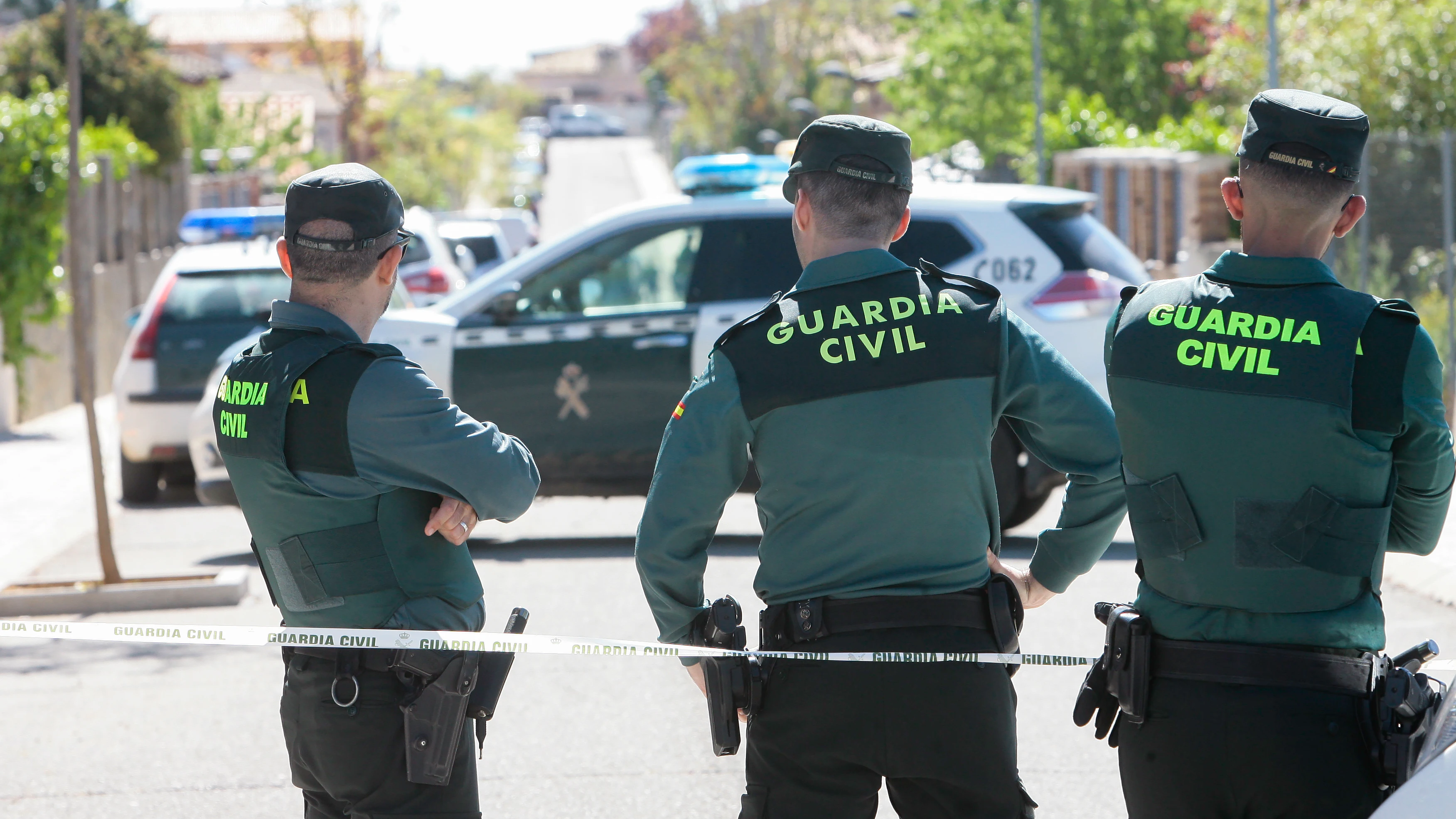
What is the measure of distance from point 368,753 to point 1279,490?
1639 millimetres

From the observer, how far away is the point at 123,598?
785 centimetres

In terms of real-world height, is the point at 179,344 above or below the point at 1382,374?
below

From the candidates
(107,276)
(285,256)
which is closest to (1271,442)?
(285,256)

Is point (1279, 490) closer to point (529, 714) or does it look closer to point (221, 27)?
point (529, 714)

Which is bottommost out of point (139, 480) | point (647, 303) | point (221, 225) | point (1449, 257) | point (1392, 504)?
point (139, 480)

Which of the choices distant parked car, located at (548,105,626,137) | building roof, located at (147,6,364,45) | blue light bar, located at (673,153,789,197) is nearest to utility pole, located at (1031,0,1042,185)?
blue light bar, located at (673,153,789,197)

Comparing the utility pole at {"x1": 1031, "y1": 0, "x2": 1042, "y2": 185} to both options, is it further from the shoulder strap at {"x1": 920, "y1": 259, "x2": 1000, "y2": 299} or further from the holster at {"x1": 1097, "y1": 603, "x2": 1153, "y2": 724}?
the holster at {"x1": 1097, "y1": 603, "x2": 1153, "y2": 724}

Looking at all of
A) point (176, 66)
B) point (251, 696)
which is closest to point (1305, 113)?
point (251, 696)

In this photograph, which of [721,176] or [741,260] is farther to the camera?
[721,176]

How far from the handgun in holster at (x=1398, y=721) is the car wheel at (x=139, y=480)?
10103 millimetres

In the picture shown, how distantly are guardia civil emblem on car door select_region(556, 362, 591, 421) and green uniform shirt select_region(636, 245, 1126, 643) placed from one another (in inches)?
229

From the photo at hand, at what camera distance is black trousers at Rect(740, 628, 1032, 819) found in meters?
2.80

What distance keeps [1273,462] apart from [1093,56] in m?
25.3

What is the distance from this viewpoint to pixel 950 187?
906 cm
